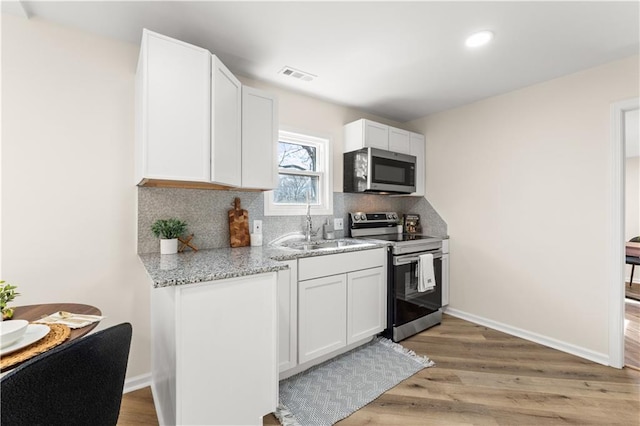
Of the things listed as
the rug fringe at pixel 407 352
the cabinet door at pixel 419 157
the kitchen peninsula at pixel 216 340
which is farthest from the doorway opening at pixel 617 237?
the kitchen peninsula at pixel 216 340

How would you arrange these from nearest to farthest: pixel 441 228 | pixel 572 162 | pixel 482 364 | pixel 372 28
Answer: pixel 372 28 < pixel 482 364 < pixel 572 162 < pixel 441 228

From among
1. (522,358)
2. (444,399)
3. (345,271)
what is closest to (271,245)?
(345,271)

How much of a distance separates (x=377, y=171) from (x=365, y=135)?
40 centimetres

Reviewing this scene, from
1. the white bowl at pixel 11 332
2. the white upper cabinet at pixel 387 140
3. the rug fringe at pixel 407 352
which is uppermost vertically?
the white upper cabinet at pixel 387 140

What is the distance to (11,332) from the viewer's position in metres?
0.91

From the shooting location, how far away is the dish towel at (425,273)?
2.81m

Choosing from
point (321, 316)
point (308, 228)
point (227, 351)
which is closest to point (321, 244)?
point (308, 228)

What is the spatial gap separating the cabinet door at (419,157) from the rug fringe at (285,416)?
2677mm

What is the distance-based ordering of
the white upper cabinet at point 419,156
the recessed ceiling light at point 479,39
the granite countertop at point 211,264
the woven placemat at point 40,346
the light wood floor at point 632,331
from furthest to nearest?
the white upper cabinet at point 419,156 → the light wood floor at point 632,331 → the recessed ceiling light at point 479,39 → the granite countertop at point 211,264 → the woven placemat at point 40,346

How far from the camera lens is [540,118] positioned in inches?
104

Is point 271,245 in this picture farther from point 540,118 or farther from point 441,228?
point 540,118

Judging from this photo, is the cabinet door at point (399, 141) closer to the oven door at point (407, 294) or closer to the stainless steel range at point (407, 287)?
the stainless steel range at point (407, 287)

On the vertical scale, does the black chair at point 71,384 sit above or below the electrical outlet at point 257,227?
below

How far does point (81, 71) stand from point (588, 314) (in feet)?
13.7
